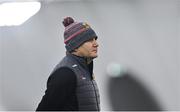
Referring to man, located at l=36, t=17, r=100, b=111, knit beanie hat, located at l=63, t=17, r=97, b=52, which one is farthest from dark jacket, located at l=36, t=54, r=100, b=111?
knit beanie hat, located at l=63, t=17, r=97, b=52

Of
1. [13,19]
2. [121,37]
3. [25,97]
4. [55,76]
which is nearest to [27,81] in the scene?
[25,97]

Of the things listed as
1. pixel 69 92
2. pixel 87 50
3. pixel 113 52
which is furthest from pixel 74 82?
pixel 113 52

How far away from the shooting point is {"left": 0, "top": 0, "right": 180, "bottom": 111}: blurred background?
2875 millimetres

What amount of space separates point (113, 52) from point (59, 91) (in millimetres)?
1263

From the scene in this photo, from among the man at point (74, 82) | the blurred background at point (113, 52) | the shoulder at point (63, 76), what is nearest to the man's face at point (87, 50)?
the man at point (74, 82)

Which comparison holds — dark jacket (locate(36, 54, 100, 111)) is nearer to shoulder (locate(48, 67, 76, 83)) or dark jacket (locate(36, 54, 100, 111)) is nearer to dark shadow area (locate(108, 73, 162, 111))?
shoulder (locate(48, 67, 76, 83))

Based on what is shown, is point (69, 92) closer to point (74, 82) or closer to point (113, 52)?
point (74, 82)

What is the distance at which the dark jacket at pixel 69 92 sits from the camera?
172cm

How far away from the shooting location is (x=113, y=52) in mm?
2938

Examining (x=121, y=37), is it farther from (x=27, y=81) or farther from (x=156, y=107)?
(x=27, y=81)

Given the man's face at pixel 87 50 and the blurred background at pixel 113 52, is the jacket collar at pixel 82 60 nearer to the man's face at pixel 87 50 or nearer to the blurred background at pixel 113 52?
the man's face at pixel 87 50

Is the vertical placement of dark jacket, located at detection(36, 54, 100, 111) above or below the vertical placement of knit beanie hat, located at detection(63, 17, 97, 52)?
below

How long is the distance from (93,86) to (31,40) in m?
1.32

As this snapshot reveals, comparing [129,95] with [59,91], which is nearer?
[59,91]
